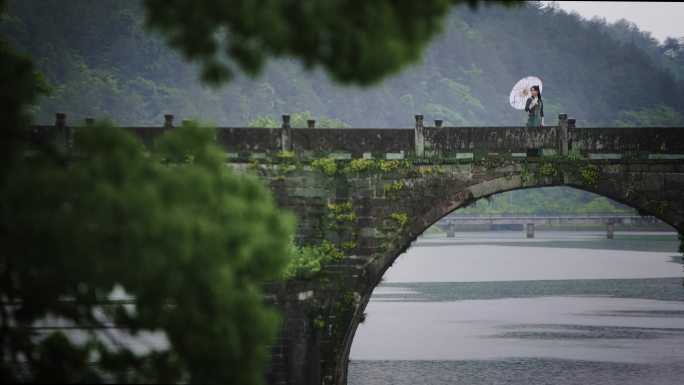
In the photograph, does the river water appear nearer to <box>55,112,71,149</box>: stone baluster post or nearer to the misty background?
<box>55,112,71,149</box>: stone baluster post

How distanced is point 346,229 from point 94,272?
13.3 metres

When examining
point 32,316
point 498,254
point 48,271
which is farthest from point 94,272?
point 498,254

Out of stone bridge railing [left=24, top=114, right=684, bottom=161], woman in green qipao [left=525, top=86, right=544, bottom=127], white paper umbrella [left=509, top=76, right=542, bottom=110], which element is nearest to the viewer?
stone bridge railing [left=24, top=114, right=684, bottom=161]

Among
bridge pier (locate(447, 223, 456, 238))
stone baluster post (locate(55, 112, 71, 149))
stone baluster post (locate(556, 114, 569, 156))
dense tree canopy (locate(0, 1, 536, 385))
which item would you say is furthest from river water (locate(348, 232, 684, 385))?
bridge pier (locate(447, 223, 456, 238))

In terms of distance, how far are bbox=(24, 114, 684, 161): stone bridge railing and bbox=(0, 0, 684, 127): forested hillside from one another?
51.3 meters

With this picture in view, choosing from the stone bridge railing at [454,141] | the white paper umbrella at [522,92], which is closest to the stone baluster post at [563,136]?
the stone bridge railing at [454,141]

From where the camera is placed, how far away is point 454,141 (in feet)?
73.0

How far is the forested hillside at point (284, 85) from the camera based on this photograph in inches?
4109

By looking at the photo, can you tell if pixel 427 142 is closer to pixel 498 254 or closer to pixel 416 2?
pixel 416 2

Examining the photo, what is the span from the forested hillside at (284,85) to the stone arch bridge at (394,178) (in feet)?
169

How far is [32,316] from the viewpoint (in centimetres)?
992

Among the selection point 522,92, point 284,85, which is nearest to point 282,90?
point 284,85

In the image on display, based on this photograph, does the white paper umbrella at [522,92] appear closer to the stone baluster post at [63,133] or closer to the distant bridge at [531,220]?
the stone baluster post at [63,133]

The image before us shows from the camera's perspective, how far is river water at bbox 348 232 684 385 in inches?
1232
